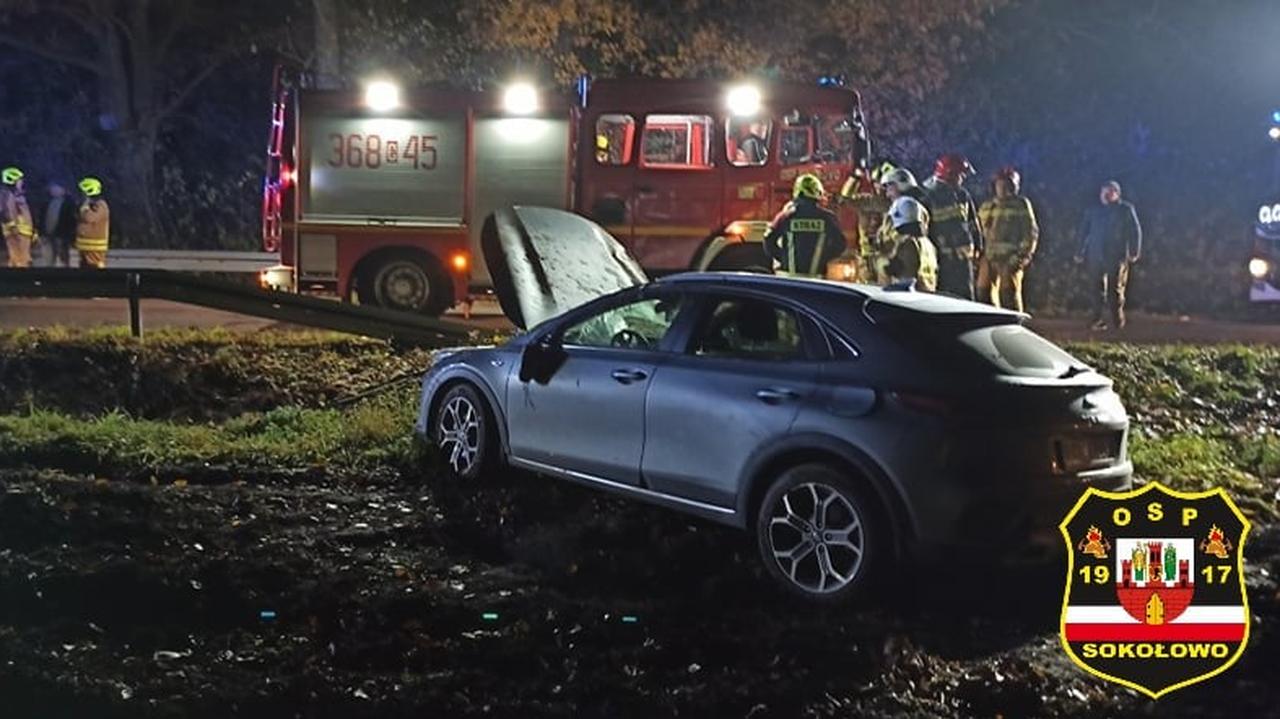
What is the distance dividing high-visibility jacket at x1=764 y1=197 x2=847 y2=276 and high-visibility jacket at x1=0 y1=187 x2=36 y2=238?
10.2 meters

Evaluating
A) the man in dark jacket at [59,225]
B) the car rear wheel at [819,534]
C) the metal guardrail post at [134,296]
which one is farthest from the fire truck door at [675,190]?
the car rear wheel at [819,534]

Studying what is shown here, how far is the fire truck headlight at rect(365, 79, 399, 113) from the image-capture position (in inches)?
547

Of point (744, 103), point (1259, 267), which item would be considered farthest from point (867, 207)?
point (1259, 267)

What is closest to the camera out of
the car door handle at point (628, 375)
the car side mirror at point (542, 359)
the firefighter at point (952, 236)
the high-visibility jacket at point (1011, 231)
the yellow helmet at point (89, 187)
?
the car door handle at point (628, 375)

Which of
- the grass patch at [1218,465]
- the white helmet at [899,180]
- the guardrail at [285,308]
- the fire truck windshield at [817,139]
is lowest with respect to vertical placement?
the grass patch at [1218,465]

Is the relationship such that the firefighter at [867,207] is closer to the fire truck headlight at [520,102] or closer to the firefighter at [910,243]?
the firefighter at [910,243]

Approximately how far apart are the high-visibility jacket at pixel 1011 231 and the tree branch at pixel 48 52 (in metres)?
21.5

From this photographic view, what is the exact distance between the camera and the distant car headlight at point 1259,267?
1527 cm

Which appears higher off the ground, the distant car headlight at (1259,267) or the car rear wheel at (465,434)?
the distant car headlight at (1259,267)

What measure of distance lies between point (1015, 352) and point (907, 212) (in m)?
4.59

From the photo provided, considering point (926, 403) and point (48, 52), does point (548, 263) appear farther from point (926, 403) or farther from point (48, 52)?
point (48, 52)

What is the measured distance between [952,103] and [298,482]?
18.4 m

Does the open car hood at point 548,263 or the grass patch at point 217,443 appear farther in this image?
the open car hood at point 548,263

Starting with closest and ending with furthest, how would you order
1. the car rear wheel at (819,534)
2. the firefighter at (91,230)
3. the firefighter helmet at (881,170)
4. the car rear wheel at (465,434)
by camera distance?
the car rear wheel at (819,534) → the car rear wheel at (465,434) → the firefighter helmet at (881,170) → the firefighter at (91,230)
